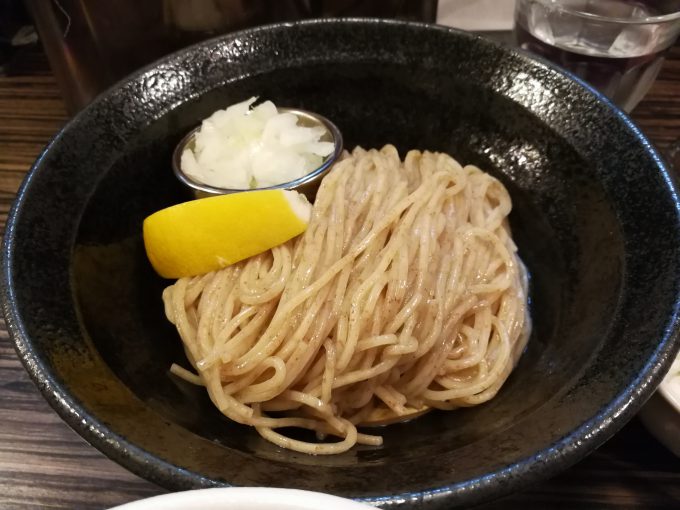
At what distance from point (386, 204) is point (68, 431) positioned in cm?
116

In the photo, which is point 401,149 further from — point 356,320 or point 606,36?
point 356,320

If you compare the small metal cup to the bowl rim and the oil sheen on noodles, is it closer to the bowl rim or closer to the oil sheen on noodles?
the oil sheen on noodles

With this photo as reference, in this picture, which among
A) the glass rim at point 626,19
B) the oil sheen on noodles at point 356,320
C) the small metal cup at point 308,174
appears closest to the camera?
the oil sheen on noodles at point 356,320

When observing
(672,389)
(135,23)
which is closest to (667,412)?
(672,389)

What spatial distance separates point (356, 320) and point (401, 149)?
39.2 inches

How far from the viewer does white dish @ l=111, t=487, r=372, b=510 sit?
714mm

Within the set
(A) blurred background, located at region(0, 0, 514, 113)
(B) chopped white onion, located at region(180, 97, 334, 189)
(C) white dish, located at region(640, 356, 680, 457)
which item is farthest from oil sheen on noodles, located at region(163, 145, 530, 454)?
(A) blurred background, located at region(0, 0, 514, 113)

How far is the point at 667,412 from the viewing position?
143cm

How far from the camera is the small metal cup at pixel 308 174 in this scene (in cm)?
190

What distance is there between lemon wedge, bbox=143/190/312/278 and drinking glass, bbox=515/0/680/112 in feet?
4.33

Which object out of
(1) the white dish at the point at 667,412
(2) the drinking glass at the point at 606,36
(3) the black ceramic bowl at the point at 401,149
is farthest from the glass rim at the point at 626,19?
(1) the white dish at the point at 667,412

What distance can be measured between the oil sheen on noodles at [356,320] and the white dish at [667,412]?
0.38 meters

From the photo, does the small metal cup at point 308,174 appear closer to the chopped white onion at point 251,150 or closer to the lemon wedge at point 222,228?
the chopped white onion at point 251,150

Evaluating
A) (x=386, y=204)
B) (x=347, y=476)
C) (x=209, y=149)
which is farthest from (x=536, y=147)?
(x=347, y=476)
